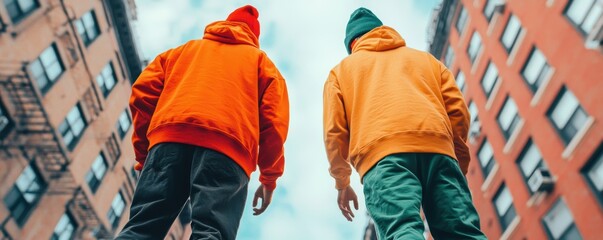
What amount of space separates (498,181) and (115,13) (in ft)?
74.6

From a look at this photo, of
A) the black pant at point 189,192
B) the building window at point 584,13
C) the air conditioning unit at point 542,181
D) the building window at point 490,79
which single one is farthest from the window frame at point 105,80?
the black pant at point 189,192

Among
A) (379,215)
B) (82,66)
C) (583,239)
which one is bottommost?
(583,239)

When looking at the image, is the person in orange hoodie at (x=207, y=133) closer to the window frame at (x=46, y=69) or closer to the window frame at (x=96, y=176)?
the window frame at (x=46, y=69)

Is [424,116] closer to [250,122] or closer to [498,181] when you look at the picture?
[250,122]

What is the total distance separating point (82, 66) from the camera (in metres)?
21.7

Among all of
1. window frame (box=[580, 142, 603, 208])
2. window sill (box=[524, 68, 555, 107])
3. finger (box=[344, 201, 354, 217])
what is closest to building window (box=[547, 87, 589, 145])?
window sill (box=[524, 68, 555, 107])

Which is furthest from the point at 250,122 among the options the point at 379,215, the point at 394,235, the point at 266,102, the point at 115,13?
the point at 115,13

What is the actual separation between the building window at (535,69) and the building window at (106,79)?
2148 centimetres

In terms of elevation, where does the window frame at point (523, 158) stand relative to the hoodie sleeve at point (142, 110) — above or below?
below

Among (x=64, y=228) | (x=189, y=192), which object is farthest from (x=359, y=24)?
(x=64, y=228)

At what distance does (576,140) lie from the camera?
48.4 feet

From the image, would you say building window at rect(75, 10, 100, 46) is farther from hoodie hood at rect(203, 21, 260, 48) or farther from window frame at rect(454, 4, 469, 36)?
window frame at rect(454, 4, 469, 36)

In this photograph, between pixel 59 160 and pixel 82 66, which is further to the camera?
pixel 82 66

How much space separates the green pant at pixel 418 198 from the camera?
273 cm
